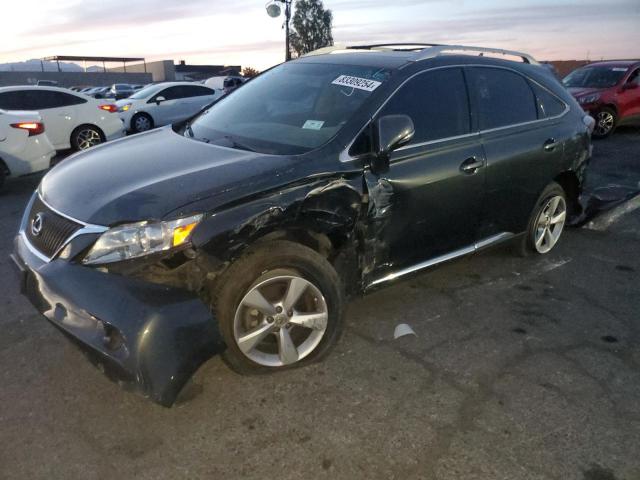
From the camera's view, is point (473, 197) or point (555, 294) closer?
point (473, 197)

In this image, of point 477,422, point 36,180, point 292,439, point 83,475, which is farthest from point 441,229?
point 36,180

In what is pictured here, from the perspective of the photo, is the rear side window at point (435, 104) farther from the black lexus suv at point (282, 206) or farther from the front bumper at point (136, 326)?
the front bumper at point (136, 326)

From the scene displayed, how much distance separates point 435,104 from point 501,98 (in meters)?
0.79

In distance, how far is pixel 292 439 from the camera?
252cm

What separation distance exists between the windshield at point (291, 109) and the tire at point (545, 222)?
78.0 inches

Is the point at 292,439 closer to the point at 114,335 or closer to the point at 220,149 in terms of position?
the point at 114,335

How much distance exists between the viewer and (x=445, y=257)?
12.3 ft

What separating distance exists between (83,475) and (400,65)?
9.39 ft

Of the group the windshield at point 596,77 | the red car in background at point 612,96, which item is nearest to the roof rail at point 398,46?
the red car in background at point 612,96

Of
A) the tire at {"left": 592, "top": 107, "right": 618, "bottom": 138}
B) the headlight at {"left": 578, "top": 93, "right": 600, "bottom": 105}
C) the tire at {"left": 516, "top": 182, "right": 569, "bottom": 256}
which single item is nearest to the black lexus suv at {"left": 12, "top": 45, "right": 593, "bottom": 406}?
the tire at {"left": 516, "top": 182, "right": 569, "bottom": 256}

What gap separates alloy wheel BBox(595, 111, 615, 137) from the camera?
39.0 feet

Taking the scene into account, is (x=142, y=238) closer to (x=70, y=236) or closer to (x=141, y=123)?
(x=70, y=236)

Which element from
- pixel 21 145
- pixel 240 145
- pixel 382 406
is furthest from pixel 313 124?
pixel 21 145

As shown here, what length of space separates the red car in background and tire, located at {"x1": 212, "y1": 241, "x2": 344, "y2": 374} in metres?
10.8
